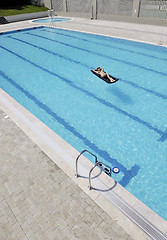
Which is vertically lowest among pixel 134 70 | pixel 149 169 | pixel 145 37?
pixel 149 169

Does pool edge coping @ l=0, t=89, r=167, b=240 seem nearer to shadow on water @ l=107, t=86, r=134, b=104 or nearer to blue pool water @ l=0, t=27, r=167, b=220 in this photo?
blue pool water @ l=0, t=27, r=167, b=220

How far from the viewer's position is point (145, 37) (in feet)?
47.6

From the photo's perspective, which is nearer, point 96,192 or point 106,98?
point 96,192

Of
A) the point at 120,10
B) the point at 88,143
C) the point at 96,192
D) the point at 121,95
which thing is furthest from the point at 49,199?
the point at 120,10

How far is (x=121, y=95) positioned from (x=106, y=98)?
2.51 ft

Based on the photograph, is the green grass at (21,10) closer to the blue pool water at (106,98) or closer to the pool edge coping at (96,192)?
the blue pool water at (106,98)

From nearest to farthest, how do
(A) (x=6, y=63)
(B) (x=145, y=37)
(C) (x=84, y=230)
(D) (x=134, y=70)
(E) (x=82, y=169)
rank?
(C) (x=84, y=230) → (E) (x=82, y=169) → (D) (x=134, y=70) → (A) (x=6, y=63) → (B) (x=145, y=37)

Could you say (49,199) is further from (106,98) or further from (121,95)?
(121,95)

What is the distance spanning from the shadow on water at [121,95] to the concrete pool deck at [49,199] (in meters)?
3.94

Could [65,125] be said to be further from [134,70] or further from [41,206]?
[134,70]

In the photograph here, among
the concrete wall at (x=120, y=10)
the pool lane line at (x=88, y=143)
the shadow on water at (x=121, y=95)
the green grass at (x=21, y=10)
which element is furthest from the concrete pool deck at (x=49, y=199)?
the green grass at (x=21, y=10)

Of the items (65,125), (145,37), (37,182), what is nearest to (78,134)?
(65,125)

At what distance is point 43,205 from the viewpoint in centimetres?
360

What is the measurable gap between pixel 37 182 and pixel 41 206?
0.59 meters
